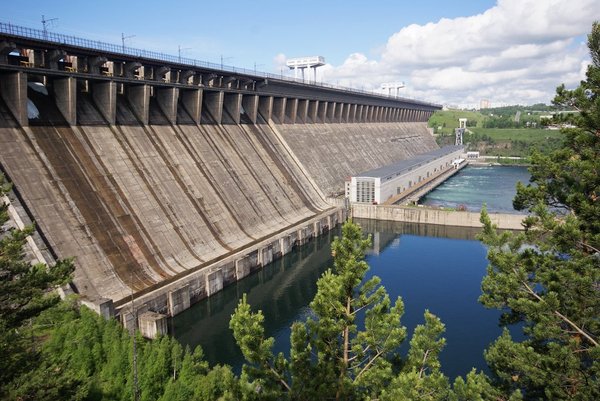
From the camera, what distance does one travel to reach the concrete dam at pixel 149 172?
2783 centimetres

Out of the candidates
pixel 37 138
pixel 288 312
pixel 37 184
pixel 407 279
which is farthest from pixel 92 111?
pixel 407 279

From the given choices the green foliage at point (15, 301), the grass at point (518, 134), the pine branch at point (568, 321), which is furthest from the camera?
the grass at point (518, 134)

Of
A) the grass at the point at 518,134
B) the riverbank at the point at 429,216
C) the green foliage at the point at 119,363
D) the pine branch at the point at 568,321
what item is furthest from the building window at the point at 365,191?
the grass at the point at 518,134

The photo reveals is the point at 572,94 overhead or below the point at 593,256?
overhead

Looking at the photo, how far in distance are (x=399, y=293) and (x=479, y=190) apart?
2098 inches

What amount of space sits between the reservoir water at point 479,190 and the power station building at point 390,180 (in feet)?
11.0

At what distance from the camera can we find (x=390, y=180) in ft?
203

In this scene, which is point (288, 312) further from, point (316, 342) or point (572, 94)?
point (572, 94)

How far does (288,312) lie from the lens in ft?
103

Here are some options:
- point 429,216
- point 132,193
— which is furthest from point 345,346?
point 429,216

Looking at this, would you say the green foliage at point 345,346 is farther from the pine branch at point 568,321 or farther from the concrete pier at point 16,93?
the concrete pier at point 16,93

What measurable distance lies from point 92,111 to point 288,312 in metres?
21.8

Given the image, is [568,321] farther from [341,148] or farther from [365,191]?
[341,148]

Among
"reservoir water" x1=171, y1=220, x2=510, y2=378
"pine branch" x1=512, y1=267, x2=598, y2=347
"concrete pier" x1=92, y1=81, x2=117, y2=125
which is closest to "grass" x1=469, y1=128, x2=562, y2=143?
"reservoir water" x1=171, y1=220, x2=510, y2=378
